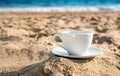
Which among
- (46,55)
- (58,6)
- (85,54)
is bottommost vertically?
(58,6)

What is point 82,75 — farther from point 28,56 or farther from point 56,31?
point 56,31

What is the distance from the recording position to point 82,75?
2.21 meters

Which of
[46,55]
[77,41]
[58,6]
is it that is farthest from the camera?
[58,6]

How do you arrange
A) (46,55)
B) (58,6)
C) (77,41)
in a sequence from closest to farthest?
(77,41)
(46,55)
(58,6)

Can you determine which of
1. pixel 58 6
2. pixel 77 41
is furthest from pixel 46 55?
pixel 58 6

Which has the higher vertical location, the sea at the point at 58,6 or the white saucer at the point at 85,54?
the white saucer at the point at 85,54

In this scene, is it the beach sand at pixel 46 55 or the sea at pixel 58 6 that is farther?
the sea at pixel 58 6

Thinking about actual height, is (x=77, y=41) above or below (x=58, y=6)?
above

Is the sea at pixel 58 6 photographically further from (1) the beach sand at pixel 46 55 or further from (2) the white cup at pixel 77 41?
(2) the white cup at pixel 77 41

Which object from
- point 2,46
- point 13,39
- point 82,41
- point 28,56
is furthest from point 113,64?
point 13,39

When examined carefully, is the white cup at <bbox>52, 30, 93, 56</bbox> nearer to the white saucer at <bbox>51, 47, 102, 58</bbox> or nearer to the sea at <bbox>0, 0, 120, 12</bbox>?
the white saucer at <bbox>51, 47, 102, 58</bbox>

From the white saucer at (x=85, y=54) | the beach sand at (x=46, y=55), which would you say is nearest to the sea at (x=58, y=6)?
the beach sand at (x=46, y=55)

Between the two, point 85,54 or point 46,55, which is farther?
point 46,55

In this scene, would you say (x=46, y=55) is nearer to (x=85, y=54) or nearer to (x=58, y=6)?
(x=85, y=54)
